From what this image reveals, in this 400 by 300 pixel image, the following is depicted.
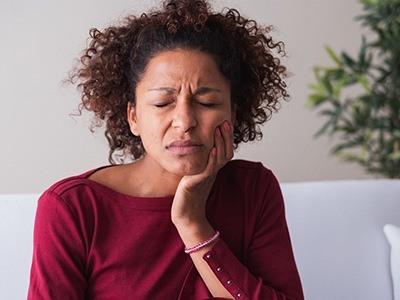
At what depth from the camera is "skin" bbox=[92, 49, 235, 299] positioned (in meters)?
1.58

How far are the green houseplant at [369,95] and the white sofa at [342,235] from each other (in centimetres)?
67

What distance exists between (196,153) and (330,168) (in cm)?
165

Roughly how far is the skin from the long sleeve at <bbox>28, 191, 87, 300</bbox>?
23 cm

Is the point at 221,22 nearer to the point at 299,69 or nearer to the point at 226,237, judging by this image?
the point at 226,237

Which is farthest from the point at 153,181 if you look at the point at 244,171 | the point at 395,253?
the point at 395,253

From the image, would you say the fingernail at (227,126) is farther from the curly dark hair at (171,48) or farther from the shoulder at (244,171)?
the shoulder at (244,171)

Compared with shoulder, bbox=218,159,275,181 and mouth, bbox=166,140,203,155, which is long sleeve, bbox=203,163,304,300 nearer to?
shoulder, bbox=218,159,275,181

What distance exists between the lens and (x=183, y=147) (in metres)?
1.58

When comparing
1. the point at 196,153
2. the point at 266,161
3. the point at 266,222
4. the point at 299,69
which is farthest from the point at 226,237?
the point at 299,69

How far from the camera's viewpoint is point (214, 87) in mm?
Answer: 1633

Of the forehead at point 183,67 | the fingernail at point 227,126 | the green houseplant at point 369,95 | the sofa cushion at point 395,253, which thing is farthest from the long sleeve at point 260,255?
the green houseplant at point 369,95

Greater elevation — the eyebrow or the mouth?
the eyebrow

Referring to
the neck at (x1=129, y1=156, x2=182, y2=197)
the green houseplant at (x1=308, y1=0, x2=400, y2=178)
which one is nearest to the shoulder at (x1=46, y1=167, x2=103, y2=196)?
the neck at (x1=129, y1=156, x2=182, y2=197)

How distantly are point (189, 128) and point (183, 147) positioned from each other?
0.14 ft
